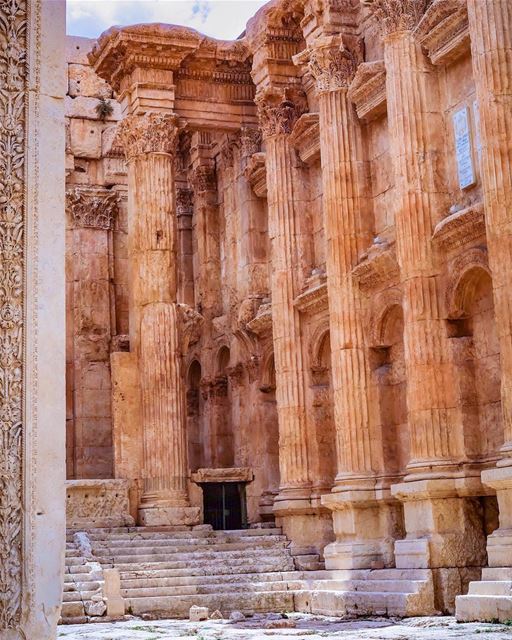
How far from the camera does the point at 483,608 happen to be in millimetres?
15805

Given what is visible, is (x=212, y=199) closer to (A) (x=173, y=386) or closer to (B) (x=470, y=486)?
(A) (x=173, y=386)

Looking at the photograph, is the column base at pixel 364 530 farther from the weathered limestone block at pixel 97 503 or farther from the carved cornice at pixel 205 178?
the carved cornice at pixel 205 178

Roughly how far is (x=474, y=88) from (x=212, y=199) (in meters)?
12.7

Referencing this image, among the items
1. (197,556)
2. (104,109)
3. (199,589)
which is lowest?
(199,589)

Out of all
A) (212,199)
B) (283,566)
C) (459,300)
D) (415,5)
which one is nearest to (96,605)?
(283,566)

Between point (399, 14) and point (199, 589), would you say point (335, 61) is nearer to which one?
point (399, 14)

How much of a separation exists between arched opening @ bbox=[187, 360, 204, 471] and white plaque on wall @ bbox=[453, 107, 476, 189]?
13425mm

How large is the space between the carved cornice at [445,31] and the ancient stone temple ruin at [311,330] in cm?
4

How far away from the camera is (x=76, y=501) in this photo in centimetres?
2422

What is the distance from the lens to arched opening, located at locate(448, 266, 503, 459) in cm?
1877

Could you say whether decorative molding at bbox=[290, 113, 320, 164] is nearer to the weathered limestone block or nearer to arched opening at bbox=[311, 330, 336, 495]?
arched opening at bbox=[311, 330, 336, 495]

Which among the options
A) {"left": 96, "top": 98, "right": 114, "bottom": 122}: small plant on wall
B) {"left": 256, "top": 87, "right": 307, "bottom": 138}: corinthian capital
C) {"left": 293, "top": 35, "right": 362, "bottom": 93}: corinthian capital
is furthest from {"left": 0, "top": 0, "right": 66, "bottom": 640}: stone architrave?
{"left": 96, "top": 98, "right": 114, "bottom": 122}: small plant on wall

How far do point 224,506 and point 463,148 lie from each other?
11.7 metres

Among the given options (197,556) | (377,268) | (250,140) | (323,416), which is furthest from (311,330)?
(250,140)
